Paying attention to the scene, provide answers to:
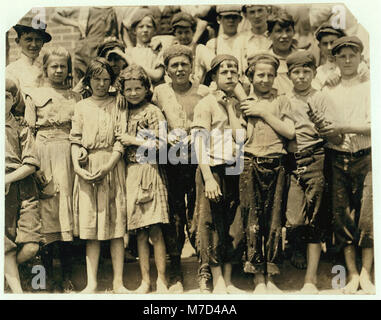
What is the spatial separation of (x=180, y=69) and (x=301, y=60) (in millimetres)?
1170

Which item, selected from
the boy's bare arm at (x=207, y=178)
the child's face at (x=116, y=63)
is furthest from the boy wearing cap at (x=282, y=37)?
the child's face at (x=116, y=63)

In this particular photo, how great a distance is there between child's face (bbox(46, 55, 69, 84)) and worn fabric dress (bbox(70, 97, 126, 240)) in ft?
1.29

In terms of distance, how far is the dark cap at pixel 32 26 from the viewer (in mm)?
8648

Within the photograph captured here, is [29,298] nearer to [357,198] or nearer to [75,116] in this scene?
[75,116]

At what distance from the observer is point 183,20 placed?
8.51 metres

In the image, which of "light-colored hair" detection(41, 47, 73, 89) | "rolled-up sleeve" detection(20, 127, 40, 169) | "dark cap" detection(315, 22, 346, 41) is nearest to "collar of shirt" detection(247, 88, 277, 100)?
"dark cap" detection(315, 22, 346, 41)

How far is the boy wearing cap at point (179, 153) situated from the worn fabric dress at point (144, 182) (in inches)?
3.7

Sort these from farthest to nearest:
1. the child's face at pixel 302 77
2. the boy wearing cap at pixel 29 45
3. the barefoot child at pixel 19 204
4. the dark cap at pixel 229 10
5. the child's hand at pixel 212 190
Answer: the boy wearing cap at pixel 29 45, the dark cap at pixel 229 10, the barefoot child at pixel 19 204, the child's face at pixel 302 77, the child's hand at pixel 212 190

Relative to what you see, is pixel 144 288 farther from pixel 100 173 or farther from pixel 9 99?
pixel 9 99

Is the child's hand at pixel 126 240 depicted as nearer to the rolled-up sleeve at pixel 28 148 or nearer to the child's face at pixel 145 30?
the rolled-up sleeve at pixel 28 148

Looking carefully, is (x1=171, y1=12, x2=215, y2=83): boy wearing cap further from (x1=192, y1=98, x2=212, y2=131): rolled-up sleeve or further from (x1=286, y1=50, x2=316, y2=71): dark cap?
(x1=286, y1=50, x2=316, y2=71): dark cap

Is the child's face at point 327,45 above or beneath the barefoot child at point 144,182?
above

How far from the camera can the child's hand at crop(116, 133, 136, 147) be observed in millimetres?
8352

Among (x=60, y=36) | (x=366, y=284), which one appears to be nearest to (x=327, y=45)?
(x=366, y=284)
